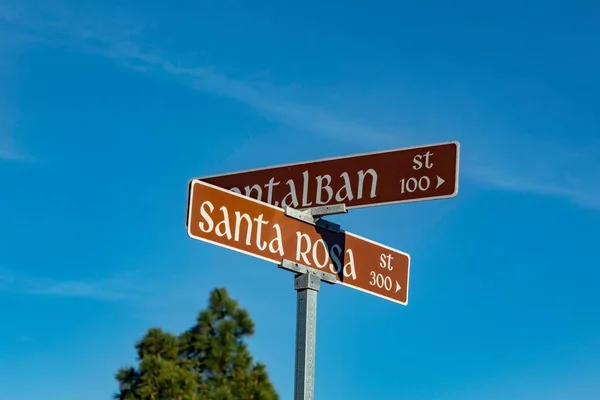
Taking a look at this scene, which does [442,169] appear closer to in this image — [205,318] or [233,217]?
[233,217]

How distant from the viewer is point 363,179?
6.44 m

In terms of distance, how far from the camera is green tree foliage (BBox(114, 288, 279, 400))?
11.6 metres

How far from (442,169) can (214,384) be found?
6376 millimetres

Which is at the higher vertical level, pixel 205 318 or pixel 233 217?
pixel 205 318

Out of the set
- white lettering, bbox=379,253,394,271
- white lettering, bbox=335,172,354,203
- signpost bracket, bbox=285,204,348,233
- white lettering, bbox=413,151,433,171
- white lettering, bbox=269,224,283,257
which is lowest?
white lettering, bbox=269,224,283,257

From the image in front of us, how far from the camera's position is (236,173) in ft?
22.3

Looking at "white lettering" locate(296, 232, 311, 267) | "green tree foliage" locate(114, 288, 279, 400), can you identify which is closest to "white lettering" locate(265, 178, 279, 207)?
"white lettering" locate(296, 232, 311, 267)

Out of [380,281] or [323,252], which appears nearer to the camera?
[323,252]

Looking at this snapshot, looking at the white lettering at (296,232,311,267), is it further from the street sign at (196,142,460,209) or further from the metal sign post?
the street sign at (196,142,460,209)

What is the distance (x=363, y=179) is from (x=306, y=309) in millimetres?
970

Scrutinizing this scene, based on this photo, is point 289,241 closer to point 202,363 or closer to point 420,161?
point 420,161

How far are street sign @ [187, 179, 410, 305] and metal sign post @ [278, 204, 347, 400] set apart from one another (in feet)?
0.18

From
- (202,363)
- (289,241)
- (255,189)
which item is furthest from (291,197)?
(202,363)

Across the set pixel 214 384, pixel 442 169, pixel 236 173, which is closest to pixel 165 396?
pixel 214 384
